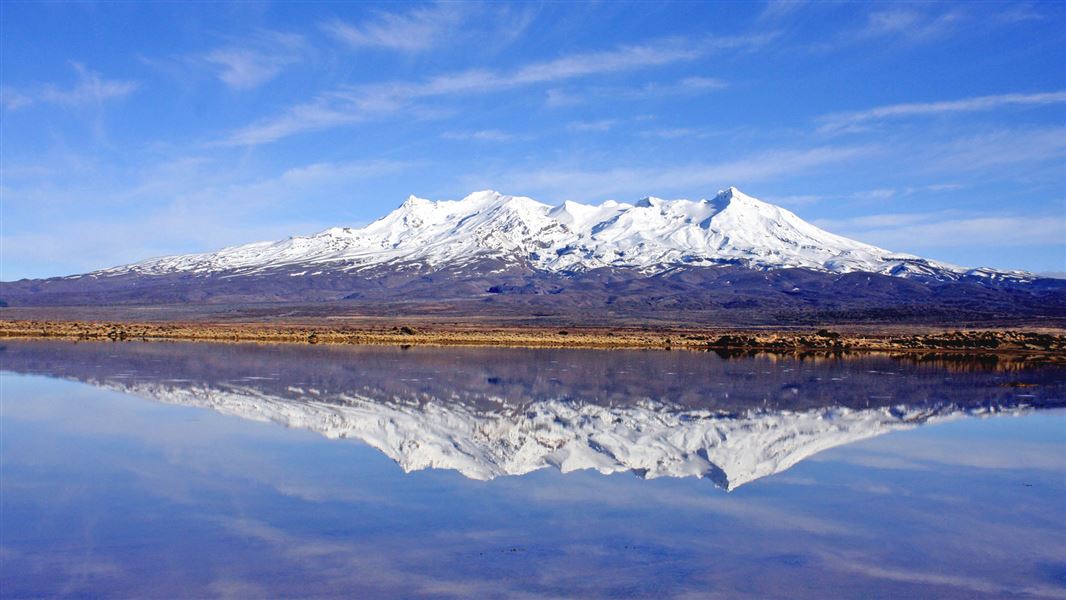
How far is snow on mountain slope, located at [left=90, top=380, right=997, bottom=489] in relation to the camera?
1471 centimetres

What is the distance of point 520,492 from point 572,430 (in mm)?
5619

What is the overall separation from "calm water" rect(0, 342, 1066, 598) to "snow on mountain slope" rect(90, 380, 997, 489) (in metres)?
0.09

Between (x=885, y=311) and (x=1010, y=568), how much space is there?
107685 mm

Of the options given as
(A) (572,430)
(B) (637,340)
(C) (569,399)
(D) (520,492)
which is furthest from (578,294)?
(D) (520,492)

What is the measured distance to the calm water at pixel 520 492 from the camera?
8938 millimetres

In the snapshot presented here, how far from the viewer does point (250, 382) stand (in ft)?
86.4

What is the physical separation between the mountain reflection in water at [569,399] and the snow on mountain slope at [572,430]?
1.6 inches

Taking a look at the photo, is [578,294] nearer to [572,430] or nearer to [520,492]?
[572,430]

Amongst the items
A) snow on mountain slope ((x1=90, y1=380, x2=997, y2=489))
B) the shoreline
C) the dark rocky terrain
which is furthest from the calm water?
the dark rocky terrain

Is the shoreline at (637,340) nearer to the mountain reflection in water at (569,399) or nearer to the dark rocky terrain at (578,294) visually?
the mountain reflection in water at (569,399)

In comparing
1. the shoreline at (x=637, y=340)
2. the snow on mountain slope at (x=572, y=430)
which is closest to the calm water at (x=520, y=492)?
the snow on mountain slope at (x=572, y=430)

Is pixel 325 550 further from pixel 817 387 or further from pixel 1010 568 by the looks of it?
pixel 817 387

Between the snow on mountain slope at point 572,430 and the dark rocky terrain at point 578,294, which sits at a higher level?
the dark rocky terrain at point 578,294

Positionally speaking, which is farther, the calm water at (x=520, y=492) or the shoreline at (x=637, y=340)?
the shoreline at (x=637, y=340)
